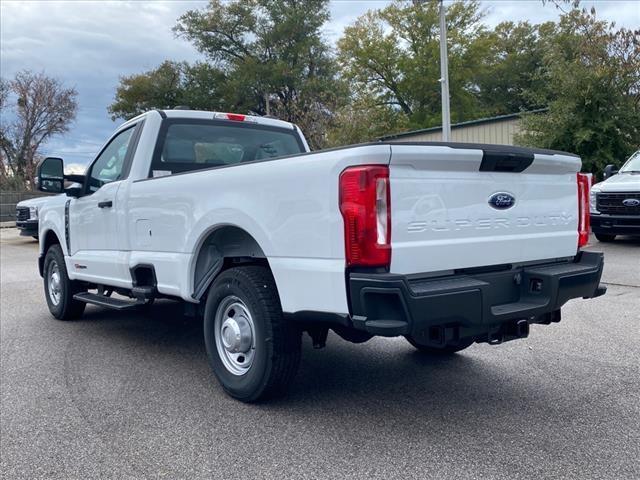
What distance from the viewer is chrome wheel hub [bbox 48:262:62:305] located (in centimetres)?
683

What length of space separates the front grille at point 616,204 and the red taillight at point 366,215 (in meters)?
10.0

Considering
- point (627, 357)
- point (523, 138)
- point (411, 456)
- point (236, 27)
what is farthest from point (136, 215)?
point (236, 27)

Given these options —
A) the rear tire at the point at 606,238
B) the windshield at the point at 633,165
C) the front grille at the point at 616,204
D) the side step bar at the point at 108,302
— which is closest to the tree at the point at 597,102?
the windshield at the point at 633,165

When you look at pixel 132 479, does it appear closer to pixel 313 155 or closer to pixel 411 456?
pixel 411 456

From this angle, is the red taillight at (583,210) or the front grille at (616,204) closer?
the red taillight at (583,210)

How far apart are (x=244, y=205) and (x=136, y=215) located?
1.59 m

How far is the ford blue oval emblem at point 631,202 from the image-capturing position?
11.4 m

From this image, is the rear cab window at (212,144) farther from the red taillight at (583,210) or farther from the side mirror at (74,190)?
the red taillight at (583,210)

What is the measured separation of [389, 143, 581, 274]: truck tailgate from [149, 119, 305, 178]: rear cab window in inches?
98.4

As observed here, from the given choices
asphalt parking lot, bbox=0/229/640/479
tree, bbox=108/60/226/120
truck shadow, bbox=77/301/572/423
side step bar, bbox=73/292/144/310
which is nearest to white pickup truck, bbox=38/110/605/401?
side step bar, bbox=73/292/144/310

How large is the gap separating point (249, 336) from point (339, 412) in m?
0.75

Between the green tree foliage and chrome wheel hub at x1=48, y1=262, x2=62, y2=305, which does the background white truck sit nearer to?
chrome wheel hub at x1=48, y1=262, x2=62, y2=305

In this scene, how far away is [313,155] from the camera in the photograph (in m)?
3.29

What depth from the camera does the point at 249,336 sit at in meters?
3.93
